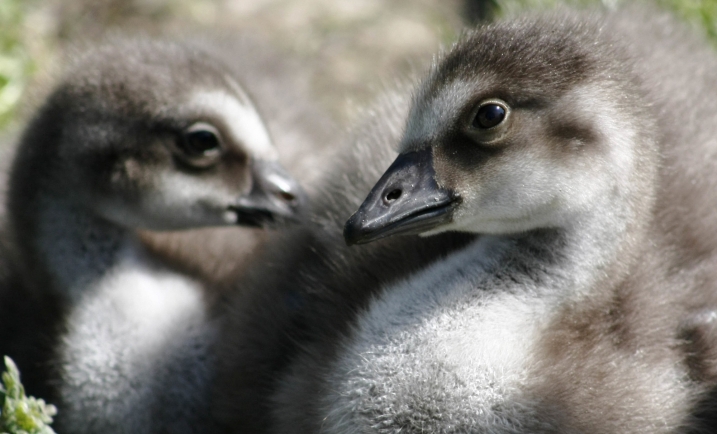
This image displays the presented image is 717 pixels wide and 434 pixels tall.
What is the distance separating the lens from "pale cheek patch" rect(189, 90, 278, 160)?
329 cm

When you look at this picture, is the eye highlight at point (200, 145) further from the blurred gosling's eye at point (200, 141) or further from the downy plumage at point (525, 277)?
the downy plumage at point (525, 277)

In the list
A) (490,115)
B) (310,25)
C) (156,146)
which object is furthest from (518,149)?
(310,25)

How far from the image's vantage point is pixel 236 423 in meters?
3.02

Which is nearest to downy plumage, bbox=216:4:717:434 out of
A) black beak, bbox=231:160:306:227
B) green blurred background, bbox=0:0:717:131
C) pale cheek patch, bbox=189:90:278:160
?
black beak, bbox=231:160:306:227

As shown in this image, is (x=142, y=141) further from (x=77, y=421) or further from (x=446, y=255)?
(x=446, y=255)

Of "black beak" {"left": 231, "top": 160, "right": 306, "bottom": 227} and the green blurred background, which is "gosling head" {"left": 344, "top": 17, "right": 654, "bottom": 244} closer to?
"black beak" {"left": 231, "top": 160, "right": 306, "bottom": 227}

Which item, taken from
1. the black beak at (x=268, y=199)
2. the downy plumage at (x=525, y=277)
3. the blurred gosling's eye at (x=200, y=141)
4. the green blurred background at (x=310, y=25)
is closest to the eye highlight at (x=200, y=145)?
the blurred gosling's eye at (x=200, y=141)

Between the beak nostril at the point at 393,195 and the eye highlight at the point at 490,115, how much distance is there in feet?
0.89

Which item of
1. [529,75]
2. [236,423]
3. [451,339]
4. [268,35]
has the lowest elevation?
[236,423]

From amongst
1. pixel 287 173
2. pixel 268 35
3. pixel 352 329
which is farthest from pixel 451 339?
pixel 268 35

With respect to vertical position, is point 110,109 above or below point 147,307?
above

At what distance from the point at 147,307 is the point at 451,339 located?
1243mm

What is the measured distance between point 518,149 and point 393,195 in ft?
1.14

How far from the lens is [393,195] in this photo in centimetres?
251
